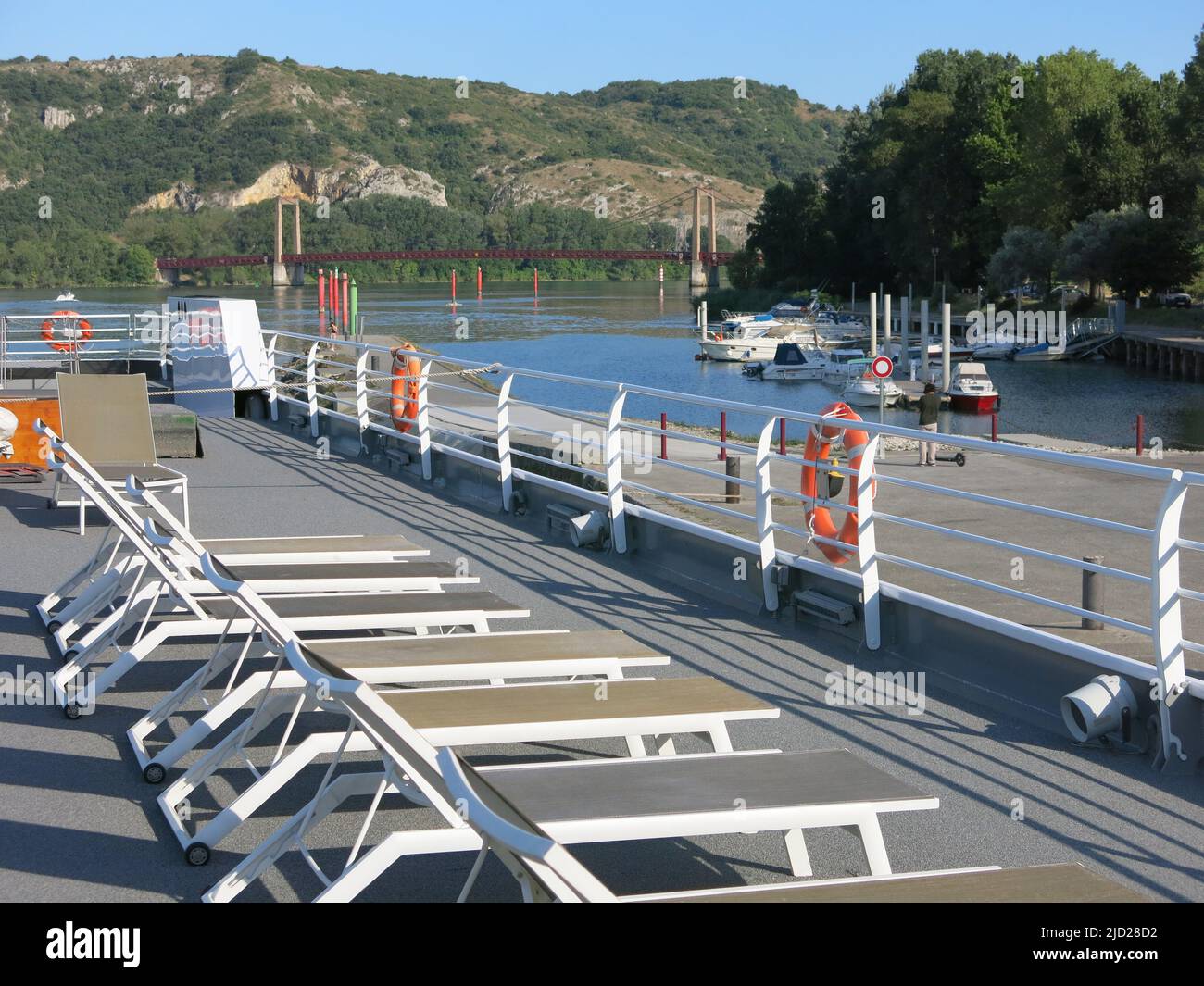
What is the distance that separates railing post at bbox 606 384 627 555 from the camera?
8.45m

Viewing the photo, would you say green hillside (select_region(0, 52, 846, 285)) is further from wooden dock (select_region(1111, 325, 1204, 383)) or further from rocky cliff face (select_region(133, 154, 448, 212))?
wooden dock (select_region(1111, 325, 1204, 383))

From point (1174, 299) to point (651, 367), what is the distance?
103ft

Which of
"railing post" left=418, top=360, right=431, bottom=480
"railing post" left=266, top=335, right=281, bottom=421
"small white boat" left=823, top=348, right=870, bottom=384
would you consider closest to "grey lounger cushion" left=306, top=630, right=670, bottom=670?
"railing post" left=418, top=360, right=431, bottom=480

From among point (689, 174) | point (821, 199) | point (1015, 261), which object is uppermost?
point (689, 174)

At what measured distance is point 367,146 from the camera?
183 metres

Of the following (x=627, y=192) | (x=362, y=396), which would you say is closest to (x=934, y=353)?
(x=362, y=396)

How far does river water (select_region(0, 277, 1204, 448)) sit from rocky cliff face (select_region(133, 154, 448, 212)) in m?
29.9

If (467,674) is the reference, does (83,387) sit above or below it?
above

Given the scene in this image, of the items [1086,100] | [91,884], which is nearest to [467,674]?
[91,884]

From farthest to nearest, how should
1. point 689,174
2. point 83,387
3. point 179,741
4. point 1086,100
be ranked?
1. point 689,174
2. point 1086,100
3. point 83,387
4. point 179,741

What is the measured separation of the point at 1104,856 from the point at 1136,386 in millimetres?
61829

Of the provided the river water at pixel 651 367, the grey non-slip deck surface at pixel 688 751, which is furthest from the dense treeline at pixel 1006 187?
the grey non-slip deck surface at pixel 688 751

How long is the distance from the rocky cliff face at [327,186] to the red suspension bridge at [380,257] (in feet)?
108

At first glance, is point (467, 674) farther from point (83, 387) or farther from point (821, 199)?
point (821, 199)
